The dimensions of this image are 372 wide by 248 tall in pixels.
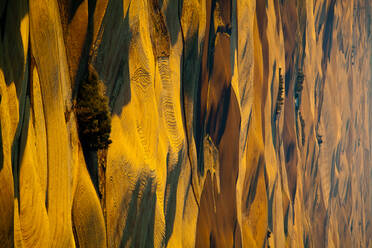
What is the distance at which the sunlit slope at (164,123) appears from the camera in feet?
1.66

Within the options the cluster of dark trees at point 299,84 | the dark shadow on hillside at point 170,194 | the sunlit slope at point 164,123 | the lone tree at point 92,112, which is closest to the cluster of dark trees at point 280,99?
the sunlit slope at point 164,123

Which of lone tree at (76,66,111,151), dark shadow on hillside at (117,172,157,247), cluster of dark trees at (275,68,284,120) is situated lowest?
dark shadow on hillside at (117,172,157,247)

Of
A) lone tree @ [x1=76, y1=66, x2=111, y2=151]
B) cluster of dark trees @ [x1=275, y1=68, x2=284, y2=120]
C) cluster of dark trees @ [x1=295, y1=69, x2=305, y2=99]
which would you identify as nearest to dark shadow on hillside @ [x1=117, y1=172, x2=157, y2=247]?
lone tree @ [x1=76, y1=66, x2=111, y2=151]

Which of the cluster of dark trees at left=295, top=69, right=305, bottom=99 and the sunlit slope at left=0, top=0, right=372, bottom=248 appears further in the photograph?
the cluster of dark trees at left=295, top=69, right=305, bottom=99

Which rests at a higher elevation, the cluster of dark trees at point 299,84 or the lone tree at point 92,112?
→ the cluster of dark trees at point 299,84

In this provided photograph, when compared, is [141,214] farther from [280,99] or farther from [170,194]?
[280,99]

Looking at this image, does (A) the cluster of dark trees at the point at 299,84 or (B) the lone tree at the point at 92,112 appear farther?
(A) the cluster of dark trees at the point at 299,84

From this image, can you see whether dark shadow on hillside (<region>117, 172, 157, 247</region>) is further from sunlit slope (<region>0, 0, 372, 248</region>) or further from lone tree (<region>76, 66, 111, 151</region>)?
lone tree (<region>76, 66, 111, 151</region>)

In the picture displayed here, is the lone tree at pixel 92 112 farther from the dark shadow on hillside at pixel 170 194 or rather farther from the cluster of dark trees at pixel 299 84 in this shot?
the cluster of dark trees at pixel 299 84

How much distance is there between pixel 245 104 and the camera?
1259mm

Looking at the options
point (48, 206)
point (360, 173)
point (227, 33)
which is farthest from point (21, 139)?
point (360, 173)

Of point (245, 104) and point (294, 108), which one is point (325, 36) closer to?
point (294, 108)

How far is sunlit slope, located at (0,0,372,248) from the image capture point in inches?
19.9

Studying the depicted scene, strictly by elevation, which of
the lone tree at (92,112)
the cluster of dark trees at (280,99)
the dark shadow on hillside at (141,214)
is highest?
the cluster of dark trees at (280,99)
